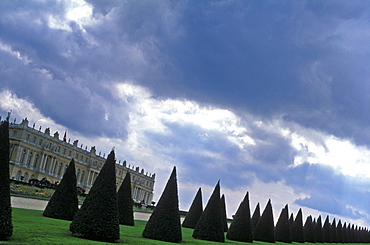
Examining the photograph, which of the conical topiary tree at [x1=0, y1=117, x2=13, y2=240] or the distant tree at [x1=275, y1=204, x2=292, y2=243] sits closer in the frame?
the conical topiary tree at [x1=0, y1=117, x2=13, y2=240]

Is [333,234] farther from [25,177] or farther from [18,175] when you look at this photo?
[25,177]

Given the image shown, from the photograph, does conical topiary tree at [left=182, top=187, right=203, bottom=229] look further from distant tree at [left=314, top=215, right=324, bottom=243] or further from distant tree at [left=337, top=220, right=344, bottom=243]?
distant tree at [left=337, top=220, right=344, bottom=243]

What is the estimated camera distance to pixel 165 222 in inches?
676

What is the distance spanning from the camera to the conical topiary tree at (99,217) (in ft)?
43.3

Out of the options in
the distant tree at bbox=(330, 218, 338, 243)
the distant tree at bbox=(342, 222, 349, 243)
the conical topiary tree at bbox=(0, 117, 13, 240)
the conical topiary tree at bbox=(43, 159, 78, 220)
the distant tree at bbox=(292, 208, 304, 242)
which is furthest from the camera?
the distant tree at bbox=(342, 222, 349, 243)

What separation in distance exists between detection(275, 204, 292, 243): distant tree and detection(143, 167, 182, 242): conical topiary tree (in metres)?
18.7

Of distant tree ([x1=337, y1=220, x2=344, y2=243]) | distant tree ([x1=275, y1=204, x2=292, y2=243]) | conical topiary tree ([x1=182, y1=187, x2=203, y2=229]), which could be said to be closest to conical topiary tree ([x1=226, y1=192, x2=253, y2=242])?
conical topiary tree ([x1=182, y1=187, x2=203, y2=229])

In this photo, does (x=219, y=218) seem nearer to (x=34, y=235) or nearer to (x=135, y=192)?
(x=34, y=235)

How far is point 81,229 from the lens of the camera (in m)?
13.2

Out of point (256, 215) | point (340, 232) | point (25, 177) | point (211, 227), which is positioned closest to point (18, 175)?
point (25, 177)

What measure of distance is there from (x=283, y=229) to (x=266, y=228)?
5087 mm

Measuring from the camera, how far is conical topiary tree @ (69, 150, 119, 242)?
1321cm

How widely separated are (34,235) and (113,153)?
5048mm

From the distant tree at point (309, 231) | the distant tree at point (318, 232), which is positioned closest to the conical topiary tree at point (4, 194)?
the distant tree at point (309, 231)
